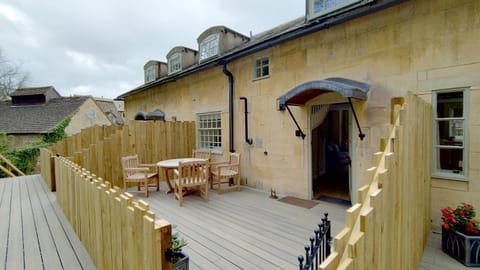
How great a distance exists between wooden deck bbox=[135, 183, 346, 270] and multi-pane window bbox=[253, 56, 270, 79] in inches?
134

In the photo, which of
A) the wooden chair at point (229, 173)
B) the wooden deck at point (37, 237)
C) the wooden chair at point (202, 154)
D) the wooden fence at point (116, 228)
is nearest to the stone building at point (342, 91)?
the wooden chair at point (229, 173)

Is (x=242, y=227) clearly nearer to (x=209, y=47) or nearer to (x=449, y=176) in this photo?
(x=449, y=176)

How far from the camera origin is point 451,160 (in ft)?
11.8

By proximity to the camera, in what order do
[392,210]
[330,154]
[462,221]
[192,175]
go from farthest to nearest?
[330,154], [192,175], [462,221], [392,210]

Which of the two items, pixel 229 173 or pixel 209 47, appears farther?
pixel 209 47

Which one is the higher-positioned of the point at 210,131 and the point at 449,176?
the point at 210,131

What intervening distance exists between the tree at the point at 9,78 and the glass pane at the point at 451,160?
31.5 meters

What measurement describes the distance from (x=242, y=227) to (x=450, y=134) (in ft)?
12.6

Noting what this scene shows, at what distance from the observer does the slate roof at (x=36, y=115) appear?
1636cm

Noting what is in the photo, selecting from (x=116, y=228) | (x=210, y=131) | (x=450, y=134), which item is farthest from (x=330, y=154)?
(x=116, y=228)

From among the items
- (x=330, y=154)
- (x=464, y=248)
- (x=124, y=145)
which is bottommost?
(x=464, y=248)

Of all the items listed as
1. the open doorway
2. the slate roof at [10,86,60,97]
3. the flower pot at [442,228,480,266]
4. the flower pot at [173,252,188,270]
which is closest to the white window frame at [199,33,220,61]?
the open doorway

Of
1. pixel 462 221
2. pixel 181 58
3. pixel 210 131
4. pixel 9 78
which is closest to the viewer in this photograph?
pixel 462 221

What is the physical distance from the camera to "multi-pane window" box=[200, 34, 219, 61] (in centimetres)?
864
